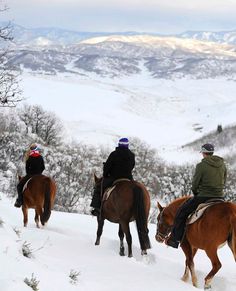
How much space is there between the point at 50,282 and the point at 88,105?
485 ft

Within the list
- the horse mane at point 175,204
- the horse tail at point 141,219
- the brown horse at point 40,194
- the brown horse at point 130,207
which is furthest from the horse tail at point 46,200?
the horse mane at point 175,204

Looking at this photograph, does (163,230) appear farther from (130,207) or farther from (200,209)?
(200,209)

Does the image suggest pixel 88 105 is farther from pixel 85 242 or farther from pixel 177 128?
pixel 85 242

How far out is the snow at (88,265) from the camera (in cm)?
692

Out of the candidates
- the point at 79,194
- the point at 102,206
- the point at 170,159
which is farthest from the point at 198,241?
the point at 170,159

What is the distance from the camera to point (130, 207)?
37.2 ft

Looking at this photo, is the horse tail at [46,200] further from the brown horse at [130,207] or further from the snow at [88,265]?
the brown horse at [130,207]

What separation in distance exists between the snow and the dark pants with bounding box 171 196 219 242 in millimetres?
859

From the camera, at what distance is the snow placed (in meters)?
6.92

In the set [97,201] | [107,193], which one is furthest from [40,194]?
[107,193]

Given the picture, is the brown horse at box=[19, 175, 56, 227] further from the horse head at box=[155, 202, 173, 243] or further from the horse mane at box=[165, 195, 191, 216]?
the horse mane at box=[165, 195, 191, 216]

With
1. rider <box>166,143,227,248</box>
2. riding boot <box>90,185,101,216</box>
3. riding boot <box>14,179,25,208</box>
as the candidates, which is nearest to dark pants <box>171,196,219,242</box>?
rider <box>166,143,227,248</box>

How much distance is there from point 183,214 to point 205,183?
2.68 ft

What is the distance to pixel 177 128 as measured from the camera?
130 metres
